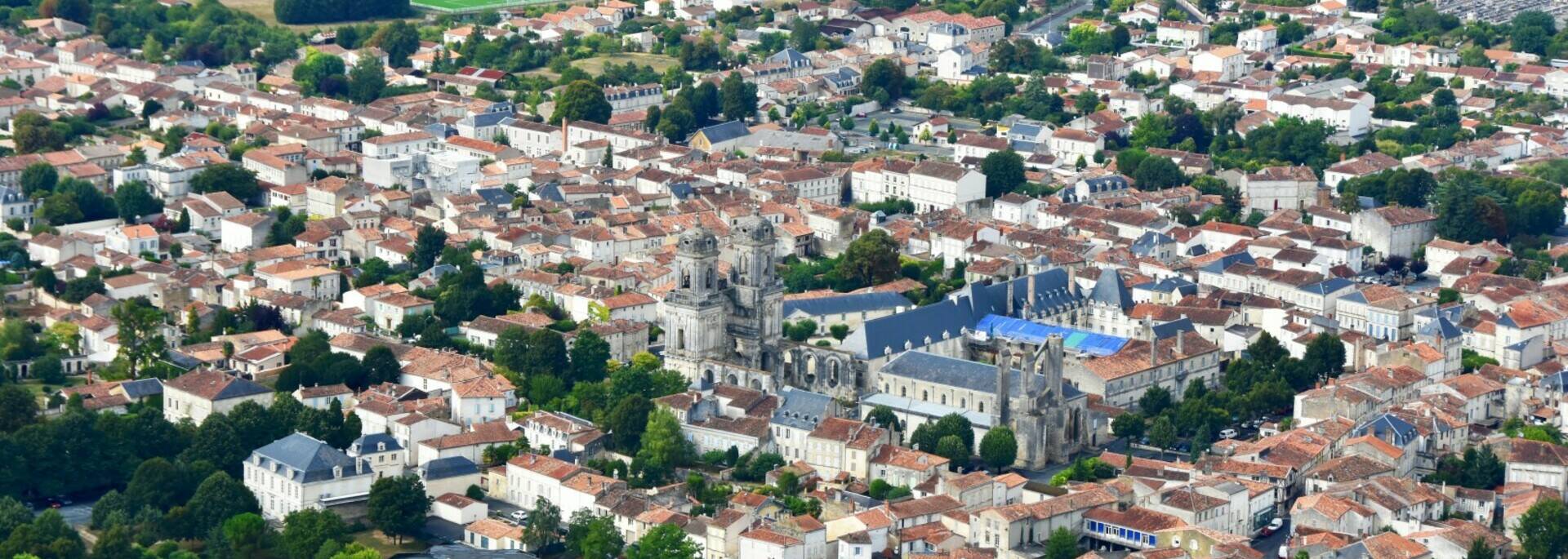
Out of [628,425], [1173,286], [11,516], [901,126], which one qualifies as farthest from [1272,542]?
[901,126]

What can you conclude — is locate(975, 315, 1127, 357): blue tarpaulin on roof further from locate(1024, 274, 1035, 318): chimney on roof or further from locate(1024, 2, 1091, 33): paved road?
locate(1024, 2, 1091, 33): paved road

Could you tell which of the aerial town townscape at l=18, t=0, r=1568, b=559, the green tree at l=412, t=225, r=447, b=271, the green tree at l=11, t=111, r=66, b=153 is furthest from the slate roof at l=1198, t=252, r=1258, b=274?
the green tree at l=11, t=111, r=66, b=153

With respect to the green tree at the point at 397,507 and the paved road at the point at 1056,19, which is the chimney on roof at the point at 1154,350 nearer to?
the green tree at the point at 397,507

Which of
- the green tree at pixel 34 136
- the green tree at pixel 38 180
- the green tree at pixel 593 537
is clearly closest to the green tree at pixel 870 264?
the green tree at pixel 593 537

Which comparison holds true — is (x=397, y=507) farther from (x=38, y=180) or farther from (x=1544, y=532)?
(x=38, y=180)

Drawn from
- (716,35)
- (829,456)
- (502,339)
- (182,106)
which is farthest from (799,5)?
(829,456)

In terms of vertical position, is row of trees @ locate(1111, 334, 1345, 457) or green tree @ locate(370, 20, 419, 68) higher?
row of trees @ locate(1111, 334, 1345, 457)
